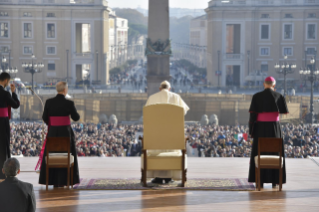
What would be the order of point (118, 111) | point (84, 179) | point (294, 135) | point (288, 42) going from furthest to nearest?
point (288, 42) → point (118, 111) → point (294, 135) → point (84, 179)

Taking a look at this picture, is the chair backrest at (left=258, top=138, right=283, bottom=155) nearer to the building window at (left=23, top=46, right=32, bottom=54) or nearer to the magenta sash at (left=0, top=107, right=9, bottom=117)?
the magenta sash at (left=0, top=107, right=9, bottom=117)

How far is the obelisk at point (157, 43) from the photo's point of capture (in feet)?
58.6

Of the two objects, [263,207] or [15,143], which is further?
[15,143]

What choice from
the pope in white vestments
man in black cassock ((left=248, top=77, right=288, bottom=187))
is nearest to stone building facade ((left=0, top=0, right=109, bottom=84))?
the pope in white vestments

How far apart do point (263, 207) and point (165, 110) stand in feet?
5.43

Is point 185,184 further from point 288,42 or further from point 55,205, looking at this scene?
point 288,42

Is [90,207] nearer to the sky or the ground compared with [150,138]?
Result: nearer to the ground

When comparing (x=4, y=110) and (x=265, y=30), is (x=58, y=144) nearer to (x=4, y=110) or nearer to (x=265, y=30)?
(x=4, y=110)

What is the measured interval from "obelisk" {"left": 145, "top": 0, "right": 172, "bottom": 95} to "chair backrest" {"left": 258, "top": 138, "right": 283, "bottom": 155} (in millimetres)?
12146

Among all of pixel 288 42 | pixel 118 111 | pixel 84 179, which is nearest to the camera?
pixel 84 179

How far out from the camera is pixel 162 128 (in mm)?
6246

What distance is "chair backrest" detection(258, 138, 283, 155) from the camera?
20.1 feet

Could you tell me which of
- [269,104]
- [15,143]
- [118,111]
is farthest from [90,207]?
[118,111]

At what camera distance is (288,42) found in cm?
5031
